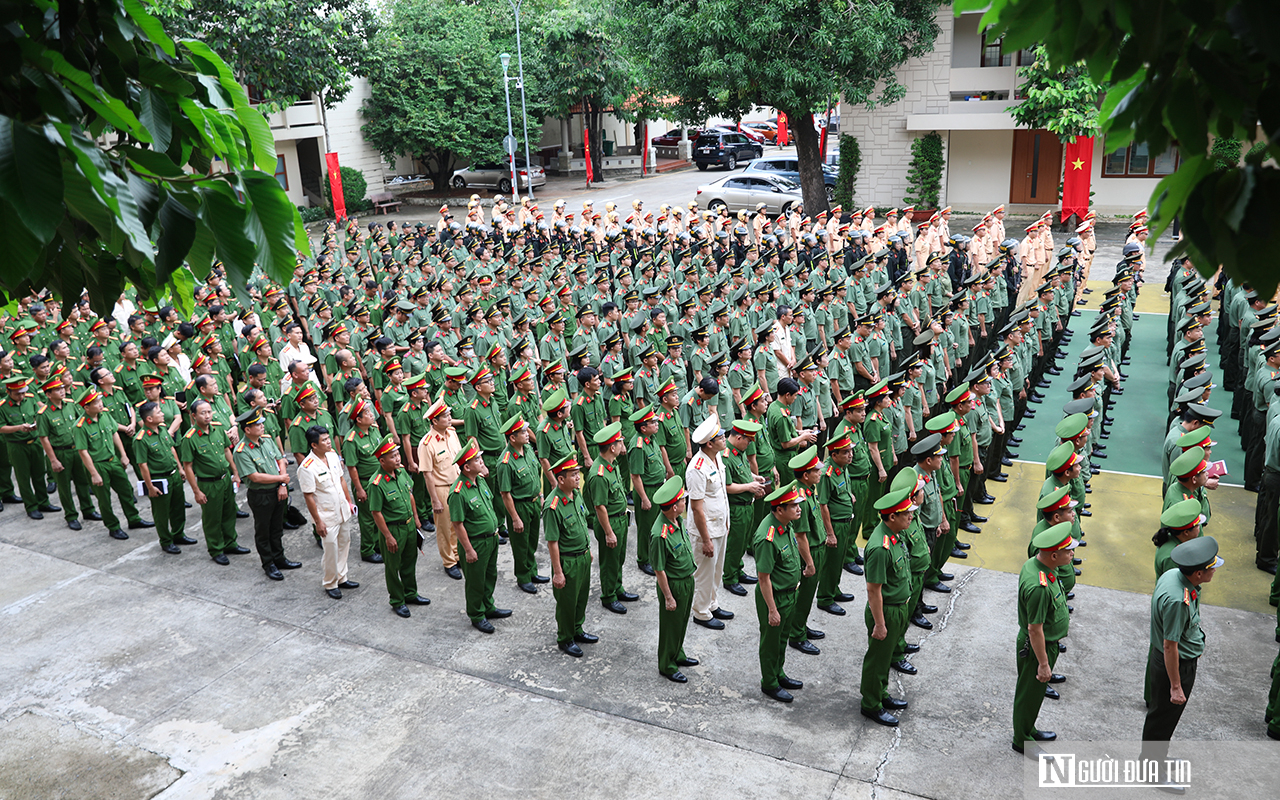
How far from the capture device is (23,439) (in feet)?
29.5

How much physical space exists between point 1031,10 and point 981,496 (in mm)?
7768

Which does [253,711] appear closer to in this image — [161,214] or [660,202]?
[161,214]

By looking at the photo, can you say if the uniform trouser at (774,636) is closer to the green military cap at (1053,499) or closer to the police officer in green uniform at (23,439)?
the green military cap at (1053,499)

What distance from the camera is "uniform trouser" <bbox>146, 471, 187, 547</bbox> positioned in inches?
325

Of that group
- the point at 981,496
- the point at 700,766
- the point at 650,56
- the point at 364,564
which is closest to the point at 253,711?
the point at 364,564

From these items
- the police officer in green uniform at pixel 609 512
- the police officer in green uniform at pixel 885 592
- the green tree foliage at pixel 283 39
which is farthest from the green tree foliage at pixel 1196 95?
the green tree foliage at pixel 283 39

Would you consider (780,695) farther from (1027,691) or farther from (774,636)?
(1027,691)

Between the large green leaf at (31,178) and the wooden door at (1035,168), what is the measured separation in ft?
85.3

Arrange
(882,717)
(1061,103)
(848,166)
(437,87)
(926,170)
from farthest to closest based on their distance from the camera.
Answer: (437,87), (848,166), (926,170), (1061,103), (882,717)

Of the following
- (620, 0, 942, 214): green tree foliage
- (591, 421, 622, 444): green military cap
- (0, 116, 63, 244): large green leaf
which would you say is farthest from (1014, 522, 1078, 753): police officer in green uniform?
(620, 0, 942, 214): green tree foliage

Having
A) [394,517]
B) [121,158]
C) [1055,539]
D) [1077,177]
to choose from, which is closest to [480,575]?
[394,517]

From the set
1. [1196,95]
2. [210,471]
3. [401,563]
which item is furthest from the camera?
[210,471]

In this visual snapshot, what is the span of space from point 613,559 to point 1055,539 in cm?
328

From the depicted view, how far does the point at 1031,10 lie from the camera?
1.83 meters
